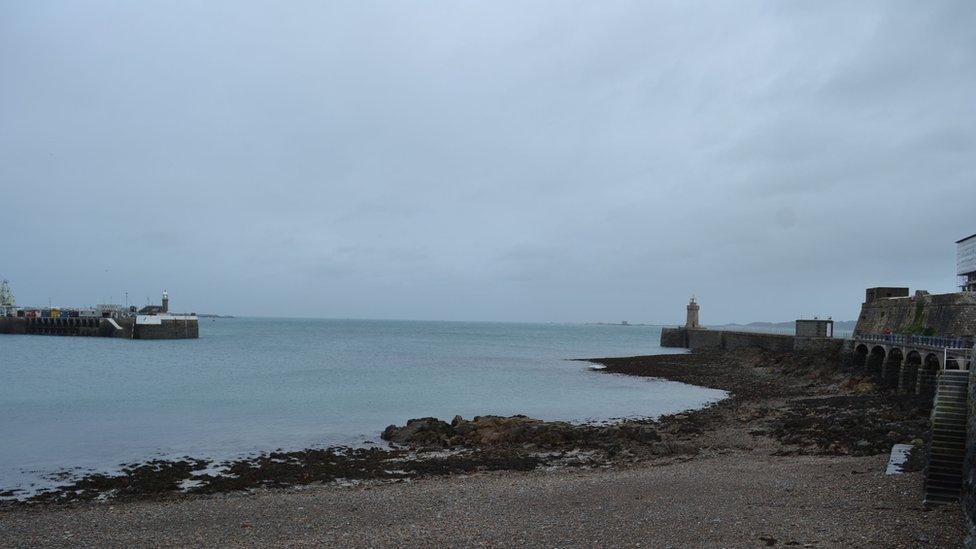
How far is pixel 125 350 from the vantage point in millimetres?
65750

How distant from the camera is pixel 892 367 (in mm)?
30625

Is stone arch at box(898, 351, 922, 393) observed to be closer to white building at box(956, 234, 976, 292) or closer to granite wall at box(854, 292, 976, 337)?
granite wall at box(854, 292, 976, 337)

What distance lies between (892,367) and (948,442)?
75.2ft

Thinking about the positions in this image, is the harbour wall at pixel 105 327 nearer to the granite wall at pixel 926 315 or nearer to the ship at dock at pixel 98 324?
the ship at dock at pixel 98 324

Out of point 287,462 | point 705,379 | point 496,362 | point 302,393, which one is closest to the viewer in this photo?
point 287,462

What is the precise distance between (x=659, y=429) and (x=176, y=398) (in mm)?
22669

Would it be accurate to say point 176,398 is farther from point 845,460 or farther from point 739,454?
point 845,460

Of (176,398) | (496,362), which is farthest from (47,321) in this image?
(176,398)

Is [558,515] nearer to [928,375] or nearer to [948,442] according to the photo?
[948,442]

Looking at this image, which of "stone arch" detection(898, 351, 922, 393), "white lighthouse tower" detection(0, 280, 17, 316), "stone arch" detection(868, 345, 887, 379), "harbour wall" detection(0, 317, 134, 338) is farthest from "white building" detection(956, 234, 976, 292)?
"white lighthouse tower" detection(0, 280, 17, 316)

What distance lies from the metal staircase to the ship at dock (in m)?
91.5

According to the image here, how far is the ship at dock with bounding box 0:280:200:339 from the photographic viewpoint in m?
86.6

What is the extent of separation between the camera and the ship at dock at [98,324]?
284 ft

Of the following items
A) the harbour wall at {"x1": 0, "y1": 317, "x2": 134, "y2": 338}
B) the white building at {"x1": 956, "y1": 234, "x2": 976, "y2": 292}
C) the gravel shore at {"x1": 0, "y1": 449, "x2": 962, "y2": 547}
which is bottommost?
the harbour wall at {"x1": 0, "y1": 317, "x2": 134, "y2": 338}
